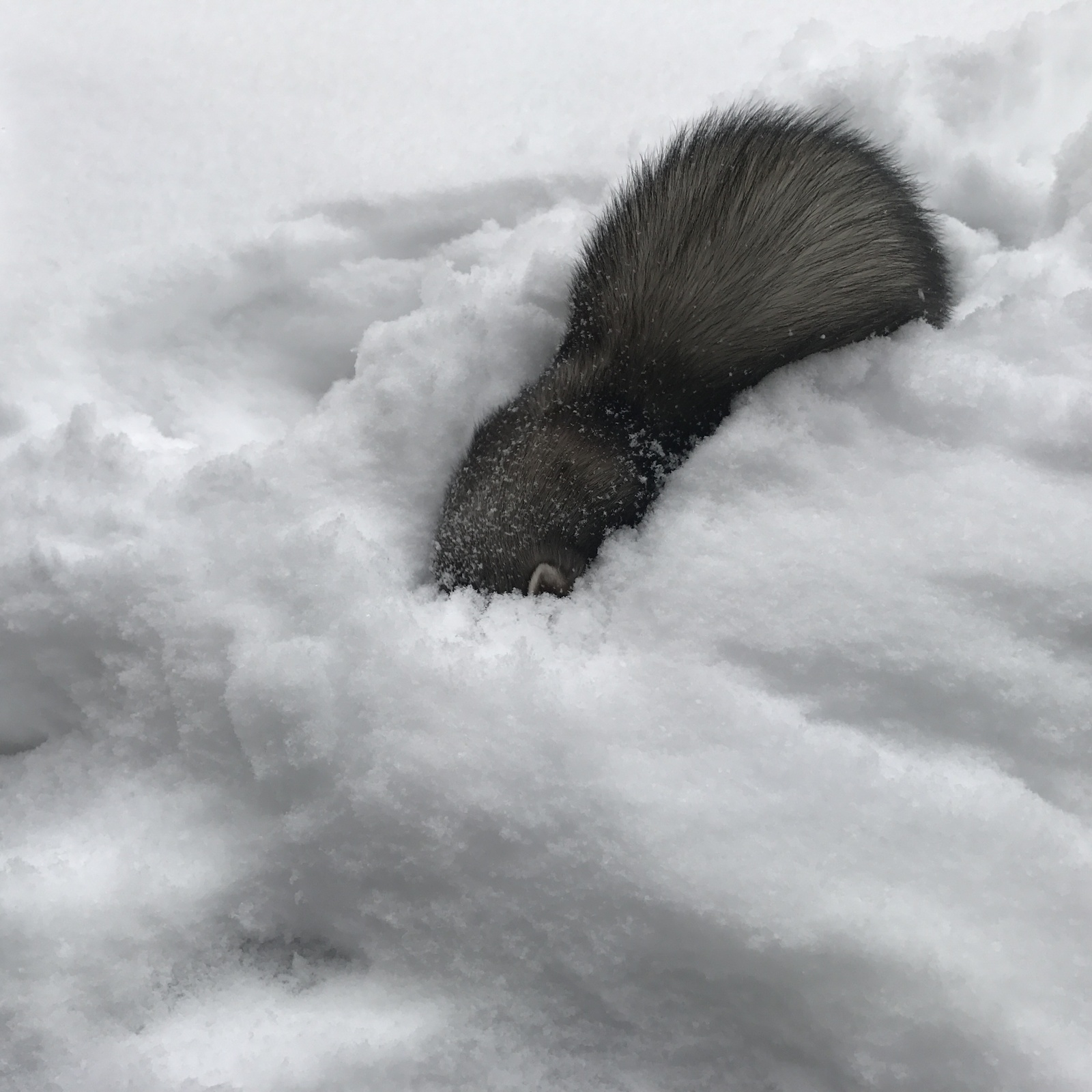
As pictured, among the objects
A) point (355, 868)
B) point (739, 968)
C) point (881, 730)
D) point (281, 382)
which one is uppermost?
point (281, 382)

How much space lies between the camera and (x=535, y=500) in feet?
5.52

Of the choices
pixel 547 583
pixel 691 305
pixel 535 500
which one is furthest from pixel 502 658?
pixel 691 305

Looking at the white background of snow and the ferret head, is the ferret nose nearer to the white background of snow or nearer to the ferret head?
the ferret head

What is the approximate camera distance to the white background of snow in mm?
1123

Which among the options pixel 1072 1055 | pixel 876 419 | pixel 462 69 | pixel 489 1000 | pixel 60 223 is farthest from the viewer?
pixel 462 69

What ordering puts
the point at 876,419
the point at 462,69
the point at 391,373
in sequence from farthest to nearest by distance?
1. the point at 462,69
2. the point at 391,373
3. the point at 876,419

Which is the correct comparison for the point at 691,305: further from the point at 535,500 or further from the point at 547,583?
the point at 547,583

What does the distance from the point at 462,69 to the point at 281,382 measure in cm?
84

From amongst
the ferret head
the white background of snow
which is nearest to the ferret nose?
the ferret head

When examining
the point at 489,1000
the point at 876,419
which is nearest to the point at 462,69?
the point at 876,419

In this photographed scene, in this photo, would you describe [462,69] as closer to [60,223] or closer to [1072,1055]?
[60,223]

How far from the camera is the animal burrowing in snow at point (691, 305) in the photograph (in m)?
1.69

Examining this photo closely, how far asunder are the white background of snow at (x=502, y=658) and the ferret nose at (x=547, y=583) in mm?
113

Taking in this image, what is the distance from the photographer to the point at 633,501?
1707mm
